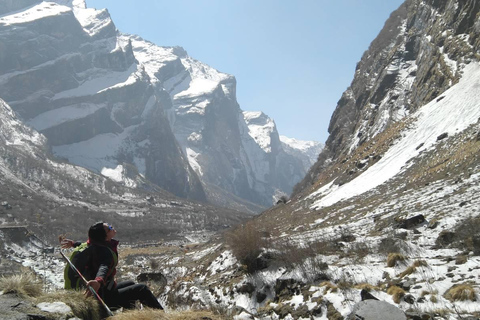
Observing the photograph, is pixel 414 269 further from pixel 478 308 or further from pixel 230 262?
pixel 230 262

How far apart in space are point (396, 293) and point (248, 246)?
8296 millimetres

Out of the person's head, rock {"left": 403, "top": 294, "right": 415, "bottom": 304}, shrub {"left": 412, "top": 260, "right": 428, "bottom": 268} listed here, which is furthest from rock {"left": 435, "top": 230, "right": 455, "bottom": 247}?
the person's head

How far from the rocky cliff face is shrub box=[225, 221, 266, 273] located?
35.6 m

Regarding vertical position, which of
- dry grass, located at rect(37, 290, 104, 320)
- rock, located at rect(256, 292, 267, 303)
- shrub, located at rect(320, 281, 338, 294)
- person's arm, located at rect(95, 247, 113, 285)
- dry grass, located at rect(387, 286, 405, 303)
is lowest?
rock, located at rect(256, 292, 267, 303)

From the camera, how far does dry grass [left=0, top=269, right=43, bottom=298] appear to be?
570cm

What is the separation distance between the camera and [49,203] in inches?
6393

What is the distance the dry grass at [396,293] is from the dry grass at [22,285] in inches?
292

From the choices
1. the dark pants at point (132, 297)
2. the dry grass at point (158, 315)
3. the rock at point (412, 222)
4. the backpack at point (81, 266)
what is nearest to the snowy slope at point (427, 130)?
the rock at point (412, 222)

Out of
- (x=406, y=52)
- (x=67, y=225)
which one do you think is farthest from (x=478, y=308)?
(x=67, y=225)

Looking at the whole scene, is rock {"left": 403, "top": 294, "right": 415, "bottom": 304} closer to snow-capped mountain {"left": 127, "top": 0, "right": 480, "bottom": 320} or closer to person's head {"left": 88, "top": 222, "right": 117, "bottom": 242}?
snow-capped mountain {"left": 127, "top": 0, "right": 480, "bottom": 320}

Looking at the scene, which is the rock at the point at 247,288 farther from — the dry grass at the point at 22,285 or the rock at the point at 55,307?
the rock at the point at 55,307

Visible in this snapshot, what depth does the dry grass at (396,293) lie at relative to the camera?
8.53 metres

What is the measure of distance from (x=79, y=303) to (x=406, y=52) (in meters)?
72.2

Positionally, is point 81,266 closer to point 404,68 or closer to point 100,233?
point 100,233
